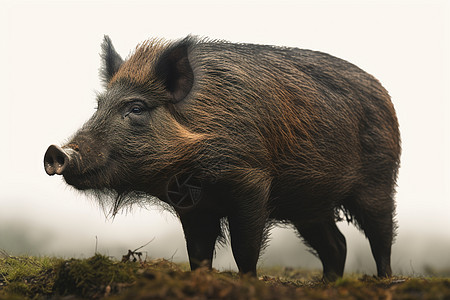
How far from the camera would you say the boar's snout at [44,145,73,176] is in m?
5.02

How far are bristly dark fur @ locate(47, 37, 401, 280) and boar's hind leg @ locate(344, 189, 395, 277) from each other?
0.06 feet

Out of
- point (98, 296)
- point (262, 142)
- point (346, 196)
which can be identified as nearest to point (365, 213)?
point (346, 196)

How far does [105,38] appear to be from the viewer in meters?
6.73

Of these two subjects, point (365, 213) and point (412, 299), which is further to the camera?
point (365, 213)

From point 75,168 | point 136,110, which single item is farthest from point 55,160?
point 136,110

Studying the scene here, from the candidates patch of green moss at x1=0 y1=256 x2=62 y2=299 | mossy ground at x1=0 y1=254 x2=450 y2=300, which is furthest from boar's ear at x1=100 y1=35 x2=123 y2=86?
mossy ground at x1=0 y1=254 x2=450 y2=300

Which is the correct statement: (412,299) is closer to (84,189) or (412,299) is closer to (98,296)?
(98,296)

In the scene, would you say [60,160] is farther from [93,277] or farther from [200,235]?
[200,235]

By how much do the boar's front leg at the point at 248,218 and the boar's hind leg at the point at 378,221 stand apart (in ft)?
6.84

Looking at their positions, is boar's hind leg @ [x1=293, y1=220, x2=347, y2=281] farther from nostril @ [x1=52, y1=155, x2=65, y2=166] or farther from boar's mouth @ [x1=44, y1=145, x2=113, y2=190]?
nostril @ [x1=52, y1=155, x2=65, y2=166]

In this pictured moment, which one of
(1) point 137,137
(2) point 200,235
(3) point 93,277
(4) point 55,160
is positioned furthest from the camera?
(2) point 200,235

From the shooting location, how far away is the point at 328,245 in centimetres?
810

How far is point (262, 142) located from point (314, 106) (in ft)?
3.74

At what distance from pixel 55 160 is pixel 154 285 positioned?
2291 millimetres
